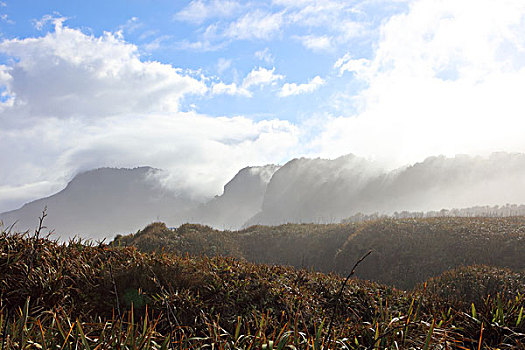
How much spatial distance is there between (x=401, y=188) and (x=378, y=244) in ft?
464

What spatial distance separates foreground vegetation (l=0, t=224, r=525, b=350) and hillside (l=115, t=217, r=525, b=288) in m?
7.51

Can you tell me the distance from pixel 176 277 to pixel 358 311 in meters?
3.68

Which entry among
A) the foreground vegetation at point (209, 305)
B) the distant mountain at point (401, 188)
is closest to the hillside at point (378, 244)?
the foreground vegetation at point (209, 305)

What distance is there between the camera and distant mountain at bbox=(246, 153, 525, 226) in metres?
122

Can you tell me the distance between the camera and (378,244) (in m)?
19.5

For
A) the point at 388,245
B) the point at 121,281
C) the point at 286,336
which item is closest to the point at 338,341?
the point at 286,336

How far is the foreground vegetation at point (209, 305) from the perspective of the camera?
13.2ft

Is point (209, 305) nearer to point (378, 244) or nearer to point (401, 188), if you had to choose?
point (378, 244)

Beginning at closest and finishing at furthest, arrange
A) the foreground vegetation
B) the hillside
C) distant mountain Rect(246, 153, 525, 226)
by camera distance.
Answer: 1. the foreground vegetation
2. the hillside
3. distant mountain Rect(246, 153, 525, 226)

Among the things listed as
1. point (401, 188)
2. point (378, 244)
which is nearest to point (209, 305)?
point (378, 244)

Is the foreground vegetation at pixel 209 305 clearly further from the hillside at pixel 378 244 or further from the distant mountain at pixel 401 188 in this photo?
the distant mountain at pixel 401 188

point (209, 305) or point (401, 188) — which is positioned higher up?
point (401, 188)

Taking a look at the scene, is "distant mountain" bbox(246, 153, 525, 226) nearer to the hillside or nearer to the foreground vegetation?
the hillside


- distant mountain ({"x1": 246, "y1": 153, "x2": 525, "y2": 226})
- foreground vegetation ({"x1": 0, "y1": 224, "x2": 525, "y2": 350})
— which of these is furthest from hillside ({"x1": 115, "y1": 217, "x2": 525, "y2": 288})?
distant mountain ({"x1": 246, "y1": 153, "x2": 525, "y2": 226})
